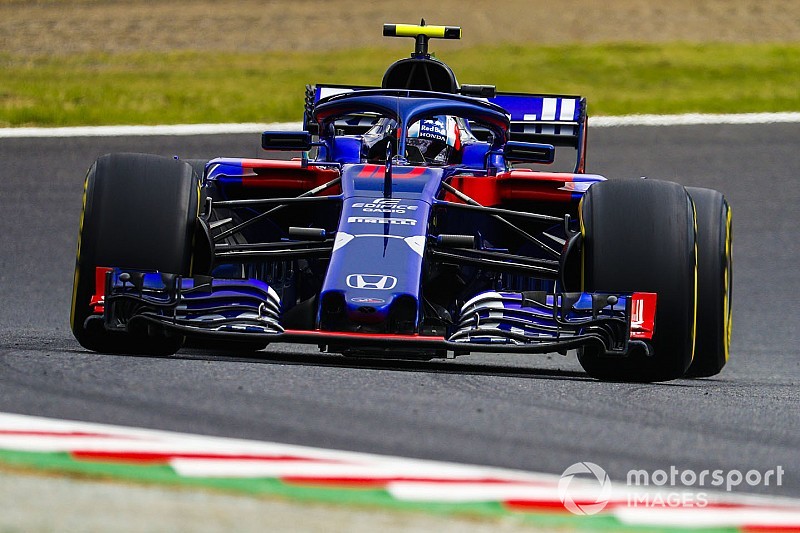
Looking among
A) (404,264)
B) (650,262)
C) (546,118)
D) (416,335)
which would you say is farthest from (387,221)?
(546,118)

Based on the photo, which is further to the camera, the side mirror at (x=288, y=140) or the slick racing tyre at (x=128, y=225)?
the side mirror at (x=288, y=140)

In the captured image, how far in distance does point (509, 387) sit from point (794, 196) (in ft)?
26.0

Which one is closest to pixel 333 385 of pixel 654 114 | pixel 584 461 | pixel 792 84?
pixel 584 461

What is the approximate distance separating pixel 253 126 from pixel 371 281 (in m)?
8.69

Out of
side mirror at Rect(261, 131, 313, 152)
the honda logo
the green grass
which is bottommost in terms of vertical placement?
the honda logo

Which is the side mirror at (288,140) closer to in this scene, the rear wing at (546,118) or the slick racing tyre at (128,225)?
the slick racing tyre at (128,225)

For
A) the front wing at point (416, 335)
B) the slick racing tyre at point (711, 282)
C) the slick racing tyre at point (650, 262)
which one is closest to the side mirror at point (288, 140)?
the front wing at point (416, 335)

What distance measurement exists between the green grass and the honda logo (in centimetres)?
925

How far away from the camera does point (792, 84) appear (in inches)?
704

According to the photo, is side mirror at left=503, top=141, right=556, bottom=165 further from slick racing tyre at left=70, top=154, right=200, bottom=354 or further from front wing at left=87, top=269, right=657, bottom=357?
slick racing tyre at left=70, top=154, right=200, bottom=354

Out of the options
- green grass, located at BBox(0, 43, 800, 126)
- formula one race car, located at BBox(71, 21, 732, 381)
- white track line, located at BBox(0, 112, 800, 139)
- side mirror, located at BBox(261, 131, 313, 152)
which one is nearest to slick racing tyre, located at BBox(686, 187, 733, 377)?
formula one race car, located at BBox(71, 21, 732, 381)

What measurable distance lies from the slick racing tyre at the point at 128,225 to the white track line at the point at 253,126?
7728 mm

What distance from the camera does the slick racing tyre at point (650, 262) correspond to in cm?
665

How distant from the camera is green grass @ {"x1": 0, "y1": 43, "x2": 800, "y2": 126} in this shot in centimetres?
1609
